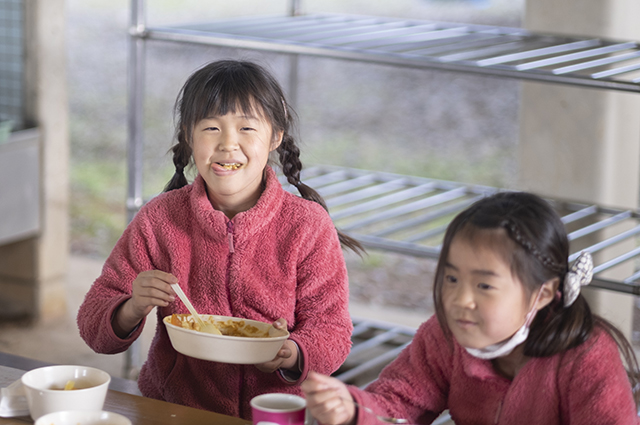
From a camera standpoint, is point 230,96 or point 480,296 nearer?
point 480,296

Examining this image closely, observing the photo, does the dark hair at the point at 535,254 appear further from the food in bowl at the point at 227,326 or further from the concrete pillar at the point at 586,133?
the concrete pillar at the point at 586,133

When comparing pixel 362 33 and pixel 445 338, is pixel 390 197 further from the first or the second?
pixel 445 338

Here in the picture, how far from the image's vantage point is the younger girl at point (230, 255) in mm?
1366

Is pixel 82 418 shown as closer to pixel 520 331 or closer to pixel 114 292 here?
pixel 114 292

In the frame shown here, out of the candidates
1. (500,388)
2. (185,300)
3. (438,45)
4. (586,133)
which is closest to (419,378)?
(500,388)

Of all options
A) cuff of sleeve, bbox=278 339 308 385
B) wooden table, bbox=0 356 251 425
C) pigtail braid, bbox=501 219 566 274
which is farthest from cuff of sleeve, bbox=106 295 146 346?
pigtail braid, bbox=501 219 566 274

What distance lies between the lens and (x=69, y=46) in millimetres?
6211

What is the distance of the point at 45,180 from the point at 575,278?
7.92 feet

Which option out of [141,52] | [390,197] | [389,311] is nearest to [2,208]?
[141,52]

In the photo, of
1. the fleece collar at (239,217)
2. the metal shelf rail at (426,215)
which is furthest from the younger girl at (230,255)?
the metal shelf rail at (426,215)

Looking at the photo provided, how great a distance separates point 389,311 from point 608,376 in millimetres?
2561

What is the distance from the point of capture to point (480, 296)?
106 cm

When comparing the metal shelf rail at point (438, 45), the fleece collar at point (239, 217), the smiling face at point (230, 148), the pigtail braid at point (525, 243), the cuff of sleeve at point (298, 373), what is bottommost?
the cuff of sleeve at point (298, 373)

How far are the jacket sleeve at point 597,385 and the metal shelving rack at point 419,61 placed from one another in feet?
2.26
